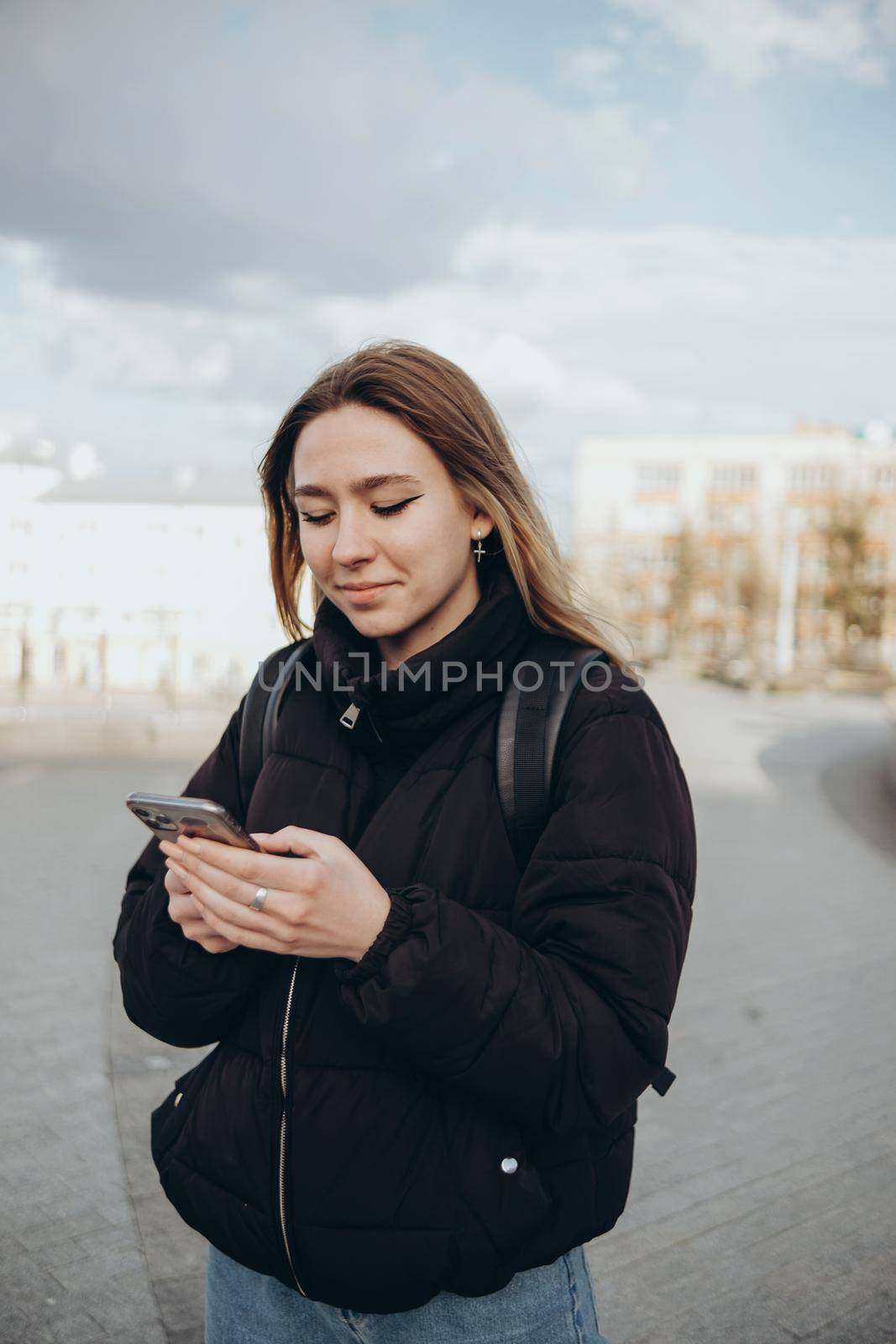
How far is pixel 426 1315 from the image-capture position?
1.53 metres

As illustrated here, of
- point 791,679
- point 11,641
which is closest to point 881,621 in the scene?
point 791,679

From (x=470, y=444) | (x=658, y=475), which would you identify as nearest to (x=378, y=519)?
(x=470, y=444)

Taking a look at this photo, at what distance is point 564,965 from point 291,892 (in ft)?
1.07

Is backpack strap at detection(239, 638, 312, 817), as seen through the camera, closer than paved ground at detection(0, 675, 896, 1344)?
Yes

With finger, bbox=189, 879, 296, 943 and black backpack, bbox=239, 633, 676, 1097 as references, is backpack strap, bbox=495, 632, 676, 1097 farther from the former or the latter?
finger, bbox=189, 879, 296, 943

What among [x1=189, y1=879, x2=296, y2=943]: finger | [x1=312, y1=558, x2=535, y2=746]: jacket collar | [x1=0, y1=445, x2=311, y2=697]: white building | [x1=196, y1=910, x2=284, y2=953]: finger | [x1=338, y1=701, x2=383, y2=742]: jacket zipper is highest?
[x1=312, y1=558, x2=535, y2=746]: jacket collar

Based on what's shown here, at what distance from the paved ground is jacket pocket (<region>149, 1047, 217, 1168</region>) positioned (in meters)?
1.59

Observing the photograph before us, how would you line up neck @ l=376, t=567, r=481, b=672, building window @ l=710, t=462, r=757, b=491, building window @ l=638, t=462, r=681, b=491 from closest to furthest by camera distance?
1. neck @ l=376, t=567, r=481, b=672
2. building window @ l=710, t=462, r=757, b=491
3. building window @ l=638, t=462, r=681, b=491

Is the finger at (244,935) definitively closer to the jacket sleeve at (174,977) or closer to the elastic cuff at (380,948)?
the elastic cuff at (380,948)

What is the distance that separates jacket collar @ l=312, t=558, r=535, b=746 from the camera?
1.61 m

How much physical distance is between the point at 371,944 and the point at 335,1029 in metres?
0.20

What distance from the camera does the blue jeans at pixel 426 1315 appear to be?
5.04 ft

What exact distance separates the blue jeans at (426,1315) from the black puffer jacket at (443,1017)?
0.22 ft

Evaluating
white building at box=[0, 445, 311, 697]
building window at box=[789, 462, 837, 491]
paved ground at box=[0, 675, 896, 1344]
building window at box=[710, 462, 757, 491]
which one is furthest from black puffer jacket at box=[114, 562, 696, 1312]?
building window at box=[710, 462, 757, 491]
